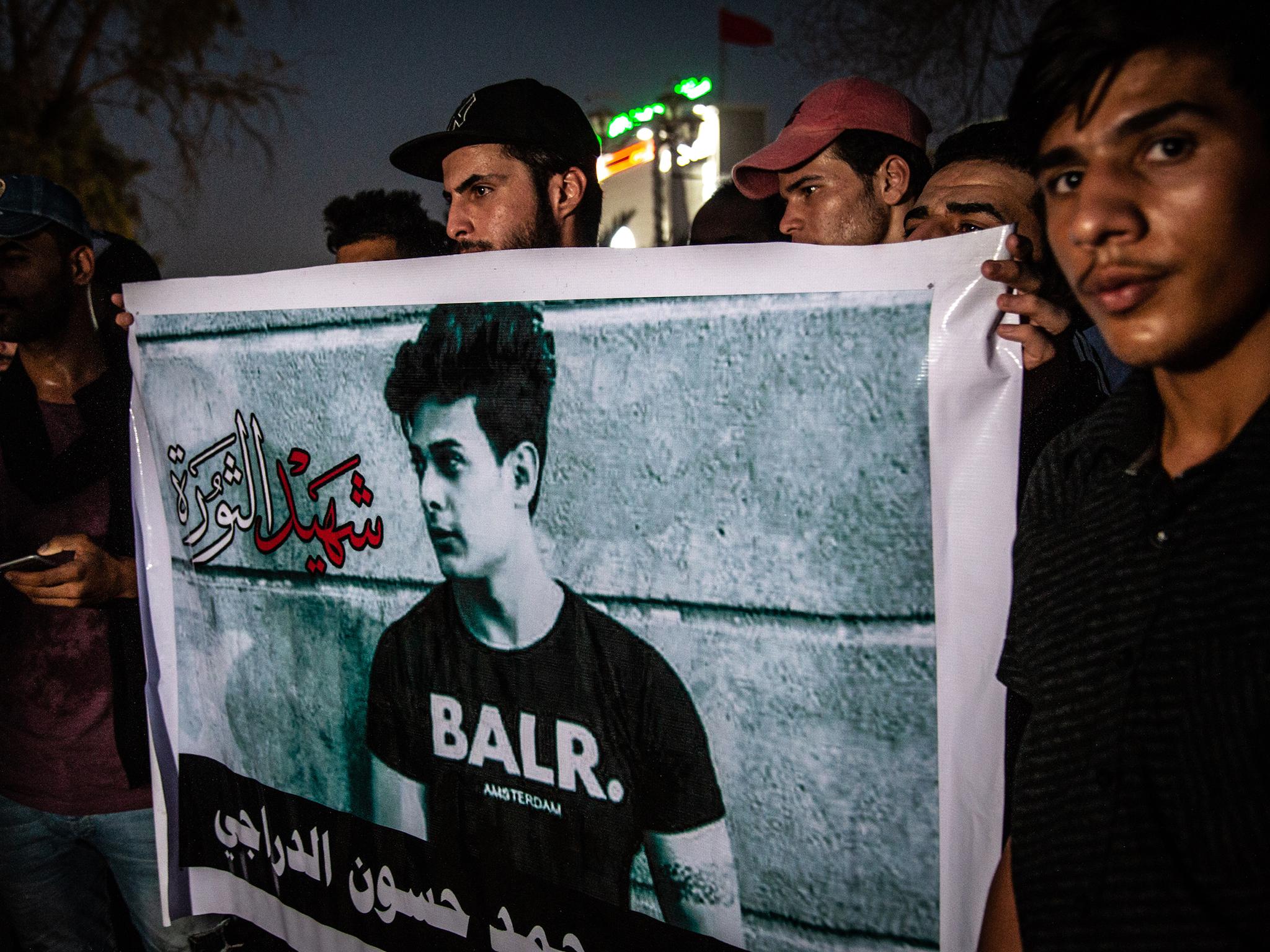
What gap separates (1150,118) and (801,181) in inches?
51.1

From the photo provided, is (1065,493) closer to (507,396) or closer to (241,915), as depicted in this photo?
(507,396)

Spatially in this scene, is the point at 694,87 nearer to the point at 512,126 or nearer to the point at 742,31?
the point at 742,31

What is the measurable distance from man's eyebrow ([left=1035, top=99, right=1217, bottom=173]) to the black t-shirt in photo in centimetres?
83

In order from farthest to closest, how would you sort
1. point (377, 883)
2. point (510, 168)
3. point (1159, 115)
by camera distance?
point (510, 168) < point (377, 883) < point (1159, 115)

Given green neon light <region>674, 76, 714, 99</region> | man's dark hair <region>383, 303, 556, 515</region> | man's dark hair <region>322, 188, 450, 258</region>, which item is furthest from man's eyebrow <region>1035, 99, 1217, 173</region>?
green neon light <region>674, 76, 714, 99</region>

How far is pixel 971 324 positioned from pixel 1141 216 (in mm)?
290

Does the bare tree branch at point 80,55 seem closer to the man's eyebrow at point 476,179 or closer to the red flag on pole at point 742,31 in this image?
the man's eyebrow at point 476,179

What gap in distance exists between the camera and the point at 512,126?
1919mm

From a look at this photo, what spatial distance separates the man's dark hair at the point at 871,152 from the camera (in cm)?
195

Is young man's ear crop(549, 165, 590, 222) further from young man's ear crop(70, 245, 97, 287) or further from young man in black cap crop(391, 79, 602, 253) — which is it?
young man's ear crop(70, 245, 97, 287)

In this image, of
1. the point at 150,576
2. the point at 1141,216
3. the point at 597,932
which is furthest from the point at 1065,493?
the point at 150,576

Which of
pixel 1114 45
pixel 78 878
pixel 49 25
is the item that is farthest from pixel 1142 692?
pixel 49 25

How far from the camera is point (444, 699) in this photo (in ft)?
4.68

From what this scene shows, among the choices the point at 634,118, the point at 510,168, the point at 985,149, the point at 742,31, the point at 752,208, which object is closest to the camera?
the point at 985,149
